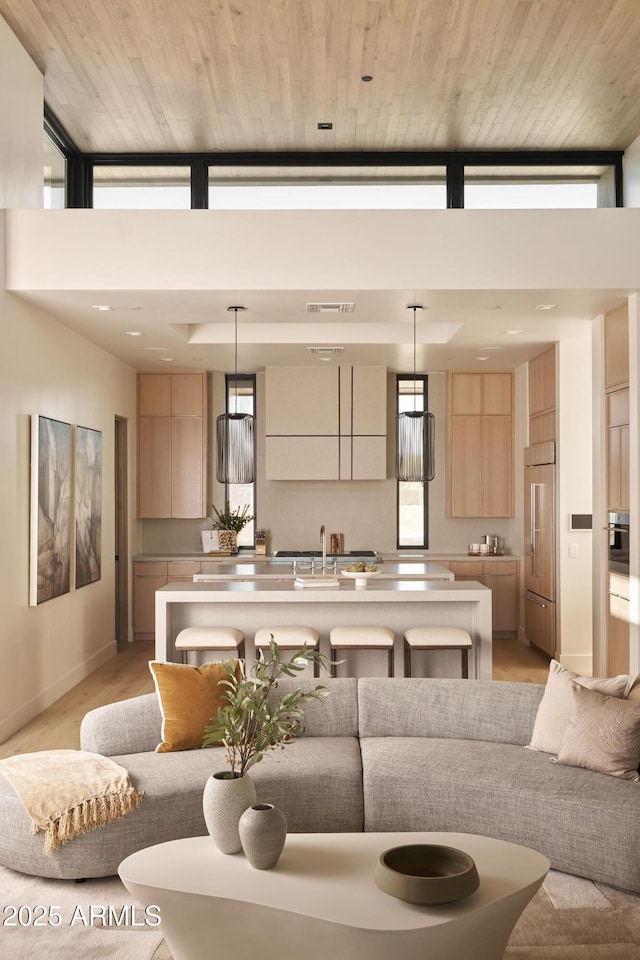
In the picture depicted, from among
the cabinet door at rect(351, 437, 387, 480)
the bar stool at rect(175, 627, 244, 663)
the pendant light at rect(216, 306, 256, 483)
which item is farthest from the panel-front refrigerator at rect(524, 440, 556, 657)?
the bar stool at rect(175, 627, 244, 663)

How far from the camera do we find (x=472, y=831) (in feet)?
10.6

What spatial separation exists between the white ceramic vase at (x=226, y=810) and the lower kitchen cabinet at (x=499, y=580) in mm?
6003

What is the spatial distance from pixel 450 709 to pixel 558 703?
514 millimetres

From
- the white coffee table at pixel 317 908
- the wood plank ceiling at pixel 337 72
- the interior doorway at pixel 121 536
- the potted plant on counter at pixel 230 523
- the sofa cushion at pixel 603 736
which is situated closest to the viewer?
the white coffee table at pixel 317 908

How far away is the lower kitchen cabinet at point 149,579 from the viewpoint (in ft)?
27.3

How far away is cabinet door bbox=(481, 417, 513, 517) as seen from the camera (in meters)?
8.69

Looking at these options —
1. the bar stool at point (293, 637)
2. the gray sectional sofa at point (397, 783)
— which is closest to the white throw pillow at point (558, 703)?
the gray sectional sofa at point (397, 783)

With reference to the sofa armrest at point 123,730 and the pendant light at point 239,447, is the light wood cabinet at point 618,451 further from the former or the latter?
the sofa armrest at point 123,730

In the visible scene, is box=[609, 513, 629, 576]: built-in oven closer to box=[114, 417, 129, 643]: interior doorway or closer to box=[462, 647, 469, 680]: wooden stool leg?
box=[462, 647, 469, 680]: wooden stool leg

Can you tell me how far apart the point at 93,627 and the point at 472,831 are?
4478 mm

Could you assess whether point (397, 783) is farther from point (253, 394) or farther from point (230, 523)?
point (253, 394)

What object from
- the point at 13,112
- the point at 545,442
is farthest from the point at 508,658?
the point at 13,112

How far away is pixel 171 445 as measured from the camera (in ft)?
28.5

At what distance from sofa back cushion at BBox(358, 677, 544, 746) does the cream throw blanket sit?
4.05ft
